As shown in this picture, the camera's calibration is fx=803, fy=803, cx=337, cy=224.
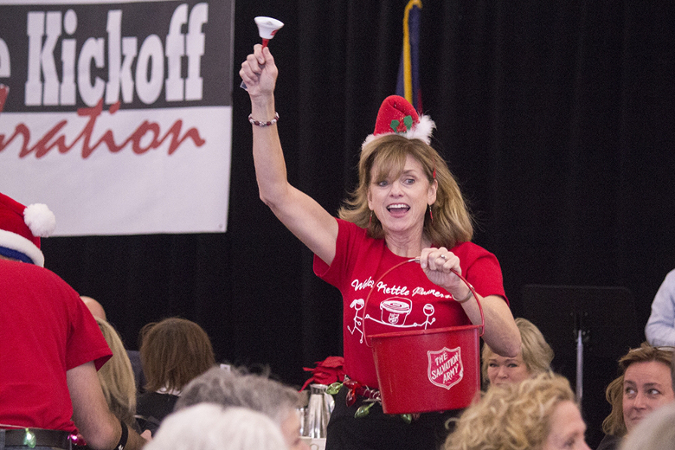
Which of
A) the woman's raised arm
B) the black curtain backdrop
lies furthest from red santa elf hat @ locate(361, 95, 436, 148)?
the black curtain backdrop

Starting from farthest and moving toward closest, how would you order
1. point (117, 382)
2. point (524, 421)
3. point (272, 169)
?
point (117, 382) < point (272, 169) < point (524, 421)

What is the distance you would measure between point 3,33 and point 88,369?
3190 mm

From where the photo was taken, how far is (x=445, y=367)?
1.85 metres

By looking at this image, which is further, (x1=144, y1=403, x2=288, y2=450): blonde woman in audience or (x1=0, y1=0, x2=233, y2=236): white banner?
(x1=0, y1=0, x2=233, y2=236): white banner

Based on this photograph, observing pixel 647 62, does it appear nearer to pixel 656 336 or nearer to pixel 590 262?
pixel 590 262

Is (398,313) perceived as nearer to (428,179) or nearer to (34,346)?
(428,179)

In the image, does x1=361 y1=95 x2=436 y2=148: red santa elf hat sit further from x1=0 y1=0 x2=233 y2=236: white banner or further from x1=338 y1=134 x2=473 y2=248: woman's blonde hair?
x1=0 y1=0 x2=233 y2=236: white banner

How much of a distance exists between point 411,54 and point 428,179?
2255 millimetres

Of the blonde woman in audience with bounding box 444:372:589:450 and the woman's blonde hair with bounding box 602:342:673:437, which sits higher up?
the blonde woman in audience with bounding box 444:372:589:450

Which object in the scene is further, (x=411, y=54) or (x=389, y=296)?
(x=411, y=54)

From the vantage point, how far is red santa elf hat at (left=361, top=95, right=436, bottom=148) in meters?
2.40

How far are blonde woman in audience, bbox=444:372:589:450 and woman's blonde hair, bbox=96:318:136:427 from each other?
1470 mm

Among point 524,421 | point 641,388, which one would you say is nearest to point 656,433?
point 524,421

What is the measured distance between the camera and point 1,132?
15.0 feet
